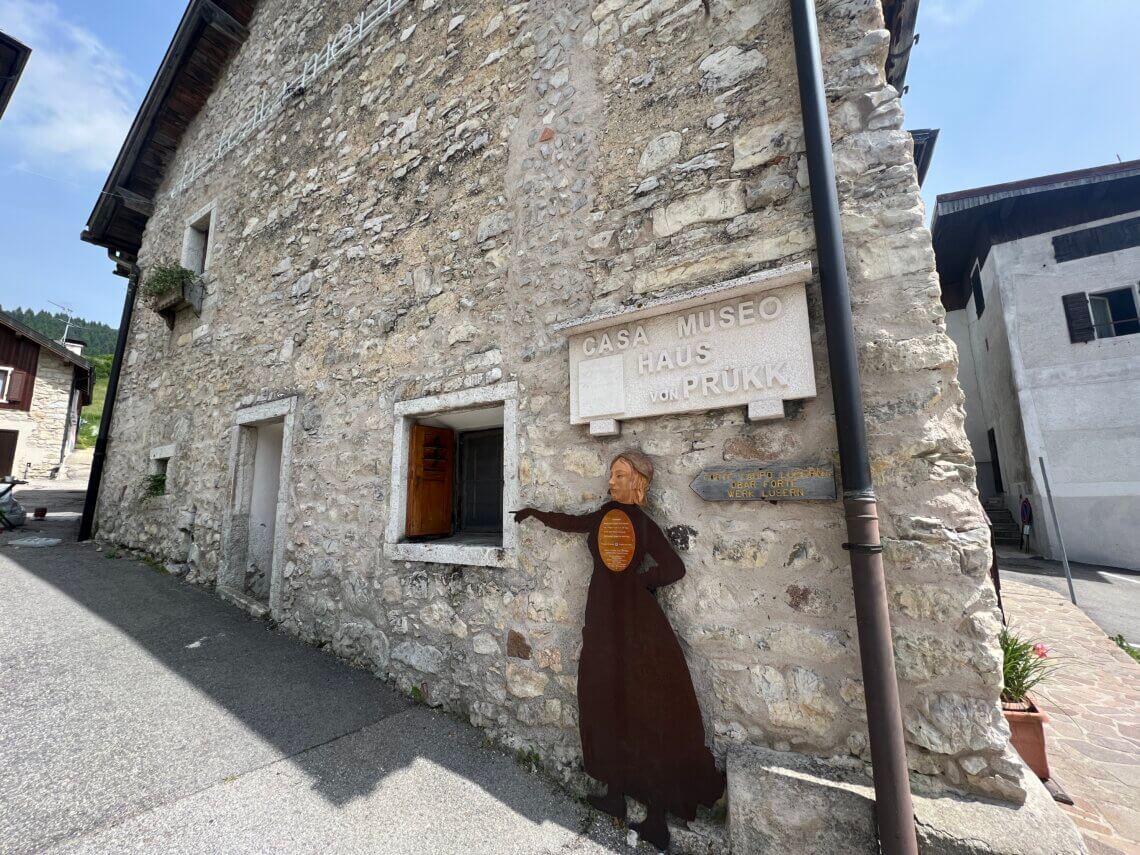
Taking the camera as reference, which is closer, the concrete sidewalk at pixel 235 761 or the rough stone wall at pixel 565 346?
the rough stone wall at pixel 565 346

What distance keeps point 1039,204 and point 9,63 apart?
18.2 metres

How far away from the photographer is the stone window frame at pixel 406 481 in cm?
Result: 303

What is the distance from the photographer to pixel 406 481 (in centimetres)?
366

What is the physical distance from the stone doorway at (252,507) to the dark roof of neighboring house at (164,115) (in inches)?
239

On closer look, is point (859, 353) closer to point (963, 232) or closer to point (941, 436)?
point (941, 436)

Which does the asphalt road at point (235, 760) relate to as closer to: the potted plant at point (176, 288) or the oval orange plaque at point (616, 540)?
the oval orange plaque at point (616, 540)

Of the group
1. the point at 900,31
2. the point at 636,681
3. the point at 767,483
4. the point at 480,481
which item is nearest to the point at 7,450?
the point at 480,481

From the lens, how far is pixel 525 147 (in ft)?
11.2

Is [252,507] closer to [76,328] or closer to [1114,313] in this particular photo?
[1114,313]

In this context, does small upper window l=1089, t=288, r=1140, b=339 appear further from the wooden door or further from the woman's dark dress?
the wooden door

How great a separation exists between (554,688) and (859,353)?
2305 millimetres

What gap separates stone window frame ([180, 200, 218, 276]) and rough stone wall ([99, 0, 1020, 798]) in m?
1.89

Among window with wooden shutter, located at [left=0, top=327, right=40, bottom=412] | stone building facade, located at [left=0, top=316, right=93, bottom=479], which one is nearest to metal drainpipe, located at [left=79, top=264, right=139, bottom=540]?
stone building facade, located at [left=0, top=316, right=93, bottom=479]

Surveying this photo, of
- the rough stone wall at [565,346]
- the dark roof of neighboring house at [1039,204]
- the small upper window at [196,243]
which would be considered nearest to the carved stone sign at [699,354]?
the rough stone wall at [565,346]
